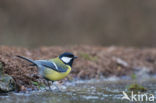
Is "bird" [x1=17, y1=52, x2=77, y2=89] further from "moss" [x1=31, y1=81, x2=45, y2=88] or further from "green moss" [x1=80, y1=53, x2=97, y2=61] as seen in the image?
"green moss" [x1=80, y1=53, x2=97, y2=61]

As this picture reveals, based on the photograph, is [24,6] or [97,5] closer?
[24,6]

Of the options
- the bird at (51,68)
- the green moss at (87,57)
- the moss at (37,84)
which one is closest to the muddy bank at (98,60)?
the green moss at (87,57)

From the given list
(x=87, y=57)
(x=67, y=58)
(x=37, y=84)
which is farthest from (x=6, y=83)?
(x=87, y=57)

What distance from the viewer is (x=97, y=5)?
18297 mm

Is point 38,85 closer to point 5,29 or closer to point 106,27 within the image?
point 5,29

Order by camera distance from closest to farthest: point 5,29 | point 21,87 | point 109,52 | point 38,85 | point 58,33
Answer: point 21,87, point 38,85, point 109,52, point 5,29, point 58,33

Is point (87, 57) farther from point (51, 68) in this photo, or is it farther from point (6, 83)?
point (6, 83)

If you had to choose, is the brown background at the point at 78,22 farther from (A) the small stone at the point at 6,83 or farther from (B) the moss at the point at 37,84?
(A) the small stone at the point at 6,83

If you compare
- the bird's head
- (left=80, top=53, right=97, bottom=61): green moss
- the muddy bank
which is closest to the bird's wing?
the bird's head

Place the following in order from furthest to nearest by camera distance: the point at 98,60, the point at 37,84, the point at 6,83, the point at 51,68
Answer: the point at 98,60 → the point at 37,84 → the point at 51,68 → the point at 6,83

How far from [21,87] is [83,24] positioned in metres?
13.0

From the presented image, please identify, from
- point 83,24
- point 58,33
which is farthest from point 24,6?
point 83,24

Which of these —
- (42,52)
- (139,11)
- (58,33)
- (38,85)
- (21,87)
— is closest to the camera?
(21,87)

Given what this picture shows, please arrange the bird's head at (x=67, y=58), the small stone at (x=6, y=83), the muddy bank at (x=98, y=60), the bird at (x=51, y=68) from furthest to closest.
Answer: the muddy bank at (x=98, y=60)
the bird's head at (x=67, y=58)
the bird at (x=51, y=68)
the small stone at (x=6, y=83)
